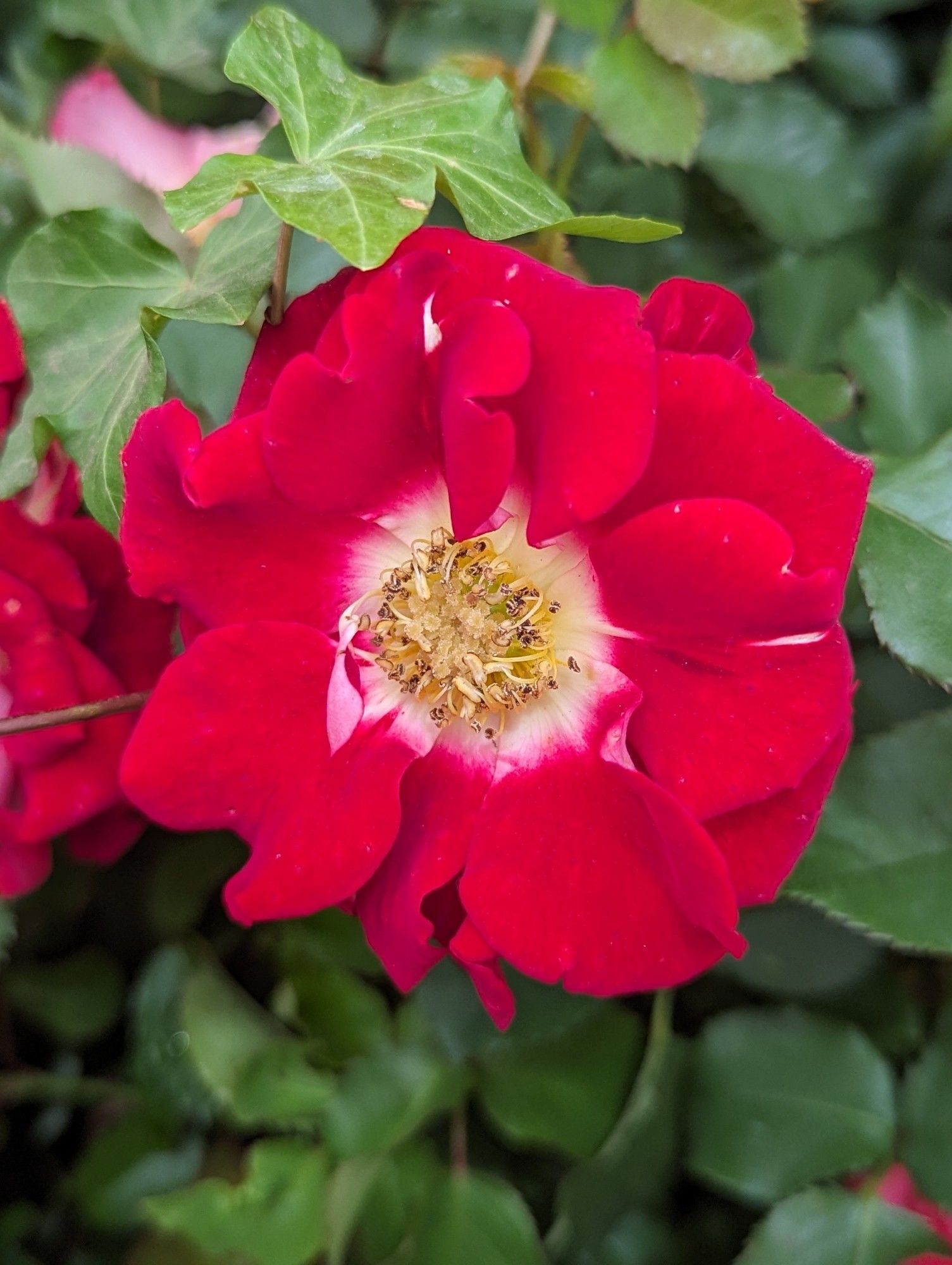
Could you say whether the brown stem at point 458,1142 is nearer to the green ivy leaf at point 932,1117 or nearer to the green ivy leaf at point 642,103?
the green ivy leaf at point 932,1117

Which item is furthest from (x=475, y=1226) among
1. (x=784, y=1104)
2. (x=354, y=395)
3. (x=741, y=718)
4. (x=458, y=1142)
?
(x=354, y=395)

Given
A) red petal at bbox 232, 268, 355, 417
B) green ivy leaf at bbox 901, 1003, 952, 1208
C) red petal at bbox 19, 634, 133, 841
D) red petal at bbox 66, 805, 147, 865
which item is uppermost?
red petal at bbox 232, 268, 355, 417

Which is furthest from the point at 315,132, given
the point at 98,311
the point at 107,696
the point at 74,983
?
the point at 74,983

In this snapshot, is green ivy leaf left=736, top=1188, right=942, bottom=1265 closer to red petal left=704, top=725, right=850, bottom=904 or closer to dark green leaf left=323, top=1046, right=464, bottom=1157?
dark green leaf left=323, top=1046, right=464, bottom=1157

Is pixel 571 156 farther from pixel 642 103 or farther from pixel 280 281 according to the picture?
pixel 280 281

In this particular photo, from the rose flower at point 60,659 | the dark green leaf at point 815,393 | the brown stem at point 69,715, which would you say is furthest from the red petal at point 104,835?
the dark green leaf at point 815,393

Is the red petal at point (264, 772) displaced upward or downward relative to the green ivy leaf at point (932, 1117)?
upward

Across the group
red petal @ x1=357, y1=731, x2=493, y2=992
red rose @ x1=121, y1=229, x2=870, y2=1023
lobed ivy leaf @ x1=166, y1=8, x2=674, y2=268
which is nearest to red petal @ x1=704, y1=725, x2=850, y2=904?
red rose @ x1=121, y1=229, x2=870, y2=1023

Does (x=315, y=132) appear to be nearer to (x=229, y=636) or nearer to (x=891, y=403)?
(x=229, y=636)
